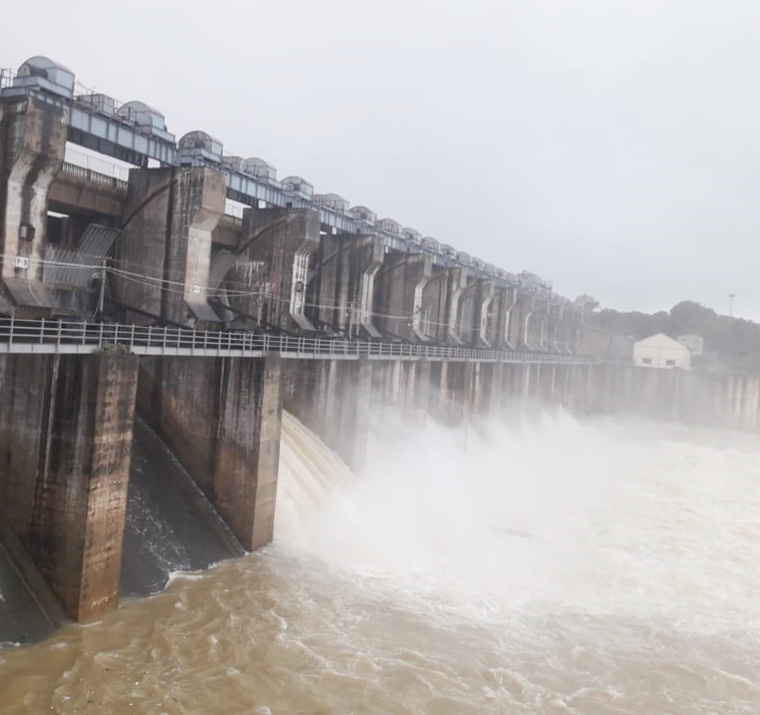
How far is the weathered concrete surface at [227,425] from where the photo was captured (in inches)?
813

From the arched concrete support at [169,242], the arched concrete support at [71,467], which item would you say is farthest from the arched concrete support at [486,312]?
the arched concrete support at [71,467]

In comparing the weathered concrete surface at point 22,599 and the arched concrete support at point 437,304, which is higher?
the arched concrete support at point 437,304

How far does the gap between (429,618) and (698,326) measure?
5162 inches

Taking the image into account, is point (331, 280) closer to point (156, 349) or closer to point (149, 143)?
point (149, 143)

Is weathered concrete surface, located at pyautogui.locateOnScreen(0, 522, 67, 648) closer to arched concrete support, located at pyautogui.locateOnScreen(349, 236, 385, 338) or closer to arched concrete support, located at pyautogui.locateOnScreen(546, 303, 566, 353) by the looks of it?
arched concrete support, located at pyautogui.locateOnScreen(349, 236, 385, 338)

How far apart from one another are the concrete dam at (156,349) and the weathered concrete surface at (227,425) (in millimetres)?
58

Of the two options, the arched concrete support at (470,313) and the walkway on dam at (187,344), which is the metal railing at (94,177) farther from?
the arched concrete support at (470,313)

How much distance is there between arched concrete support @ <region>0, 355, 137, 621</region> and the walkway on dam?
2.21ft

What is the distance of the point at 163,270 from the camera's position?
23297 mm

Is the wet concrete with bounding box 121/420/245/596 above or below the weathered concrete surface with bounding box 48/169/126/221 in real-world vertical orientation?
below

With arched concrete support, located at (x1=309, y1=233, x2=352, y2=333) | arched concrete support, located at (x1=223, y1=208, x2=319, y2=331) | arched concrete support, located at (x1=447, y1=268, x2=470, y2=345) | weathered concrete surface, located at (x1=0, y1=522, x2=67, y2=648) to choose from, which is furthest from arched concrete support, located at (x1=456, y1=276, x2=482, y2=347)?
weathered concrete surface, located at (x1=0, y1=522, x2=67, y2=648)

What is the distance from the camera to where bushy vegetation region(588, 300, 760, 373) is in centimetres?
12584

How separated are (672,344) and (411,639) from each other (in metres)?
81.1

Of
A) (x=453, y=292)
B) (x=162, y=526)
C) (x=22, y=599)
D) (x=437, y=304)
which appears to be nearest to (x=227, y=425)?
(x=162, y=526)
